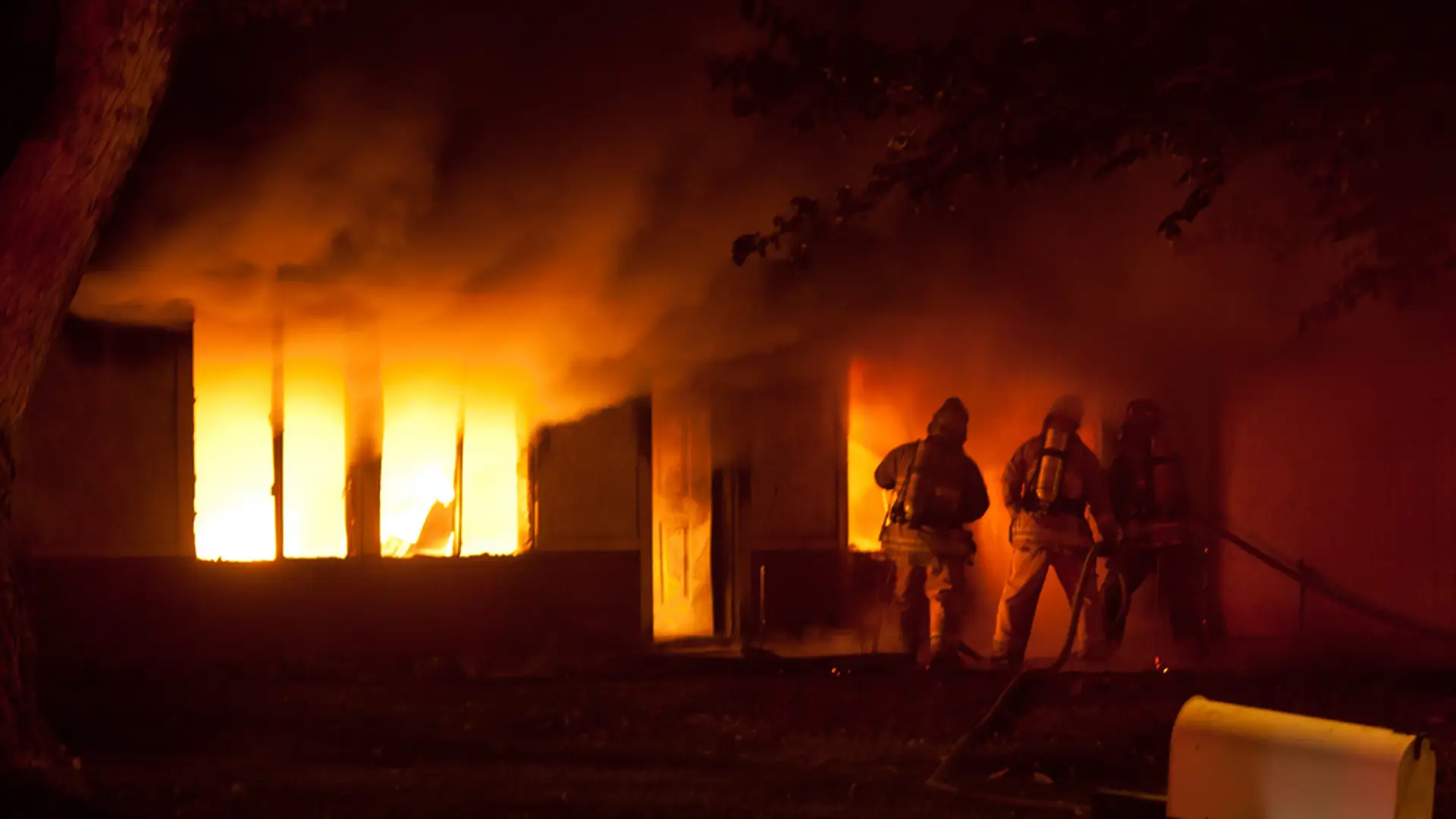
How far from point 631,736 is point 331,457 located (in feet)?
12.6

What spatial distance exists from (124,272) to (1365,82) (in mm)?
7631

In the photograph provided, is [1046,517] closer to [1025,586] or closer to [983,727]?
[1025,586]

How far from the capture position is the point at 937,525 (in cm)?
1049

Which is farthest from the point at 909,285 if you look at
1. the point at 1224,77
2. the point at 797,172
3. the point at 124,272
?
the point at 124,272

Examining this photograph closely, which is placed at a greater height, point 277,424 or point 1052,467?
point 277,424

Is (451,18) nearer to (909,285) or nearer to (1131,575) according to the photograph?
(909,285)

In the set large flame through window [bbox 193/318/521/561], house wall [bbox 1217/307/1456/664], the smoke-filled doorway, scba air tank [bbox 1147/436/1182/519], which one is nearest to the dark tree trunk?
large flame through window [bbox 193/318/521/561]

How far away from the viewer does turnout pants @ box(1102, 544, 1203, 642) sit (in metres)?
11.6

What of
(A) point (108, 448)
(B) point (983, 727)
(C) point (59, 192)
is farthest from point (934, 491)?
(C) point (59, 192)

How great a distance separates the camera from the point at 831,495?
12062 mm

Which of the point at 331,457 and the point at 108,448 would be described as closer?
the point at 108,448

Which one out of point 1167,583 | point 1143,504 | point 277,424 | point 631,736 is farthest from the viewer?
point 1167,583

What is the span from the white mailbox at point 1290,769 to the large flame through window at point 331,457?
22.6 ft

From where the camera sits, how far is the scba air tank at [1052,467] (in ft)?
34.5
